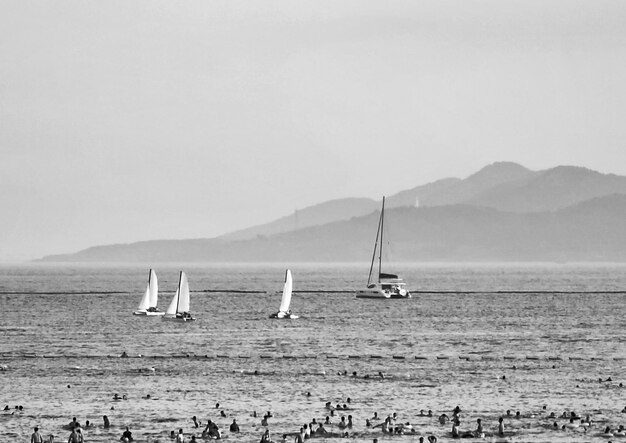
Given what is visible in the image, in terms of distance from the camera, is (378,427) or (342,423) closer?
(342,423)

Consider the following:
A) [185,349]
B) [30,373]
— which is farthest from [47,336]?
[30,373]

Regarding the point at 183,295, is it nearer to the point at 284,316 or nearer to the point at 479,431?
the point at 284,316

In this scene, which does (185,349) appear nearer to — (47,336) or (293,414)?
(47,336)

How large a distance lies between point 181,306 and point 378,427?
310ft

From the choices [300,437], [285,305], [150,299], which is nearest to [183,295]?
[285,305]

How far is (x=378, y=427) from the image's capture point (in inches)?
2680

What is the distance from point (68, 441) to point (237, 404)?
17268 mm

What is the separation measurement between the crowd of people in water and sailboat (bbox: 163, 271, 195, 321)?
281ft

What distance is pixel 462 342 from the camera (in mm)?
127500

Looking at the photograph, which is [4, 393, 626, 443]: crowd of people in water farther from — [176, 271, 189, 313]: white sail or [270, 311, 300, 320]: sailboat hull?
[270, 311, 300, 320]: sailboat hull

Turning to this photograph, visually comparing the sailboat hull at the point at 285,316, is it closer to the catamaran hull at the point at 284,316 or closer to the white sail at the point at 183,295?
the catamaran hull at the point at 284,316

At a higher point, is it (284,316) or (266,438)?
(284,316)

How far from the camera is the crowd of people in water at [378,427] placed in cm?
6366

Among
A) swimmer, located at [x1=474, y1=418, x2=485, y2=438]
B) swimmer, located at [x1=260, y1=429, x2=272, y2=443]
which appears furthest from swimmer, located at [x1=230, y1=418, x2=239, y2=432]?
swimmer, located at [x1=474, y1=418, x2=485, y2=438]
